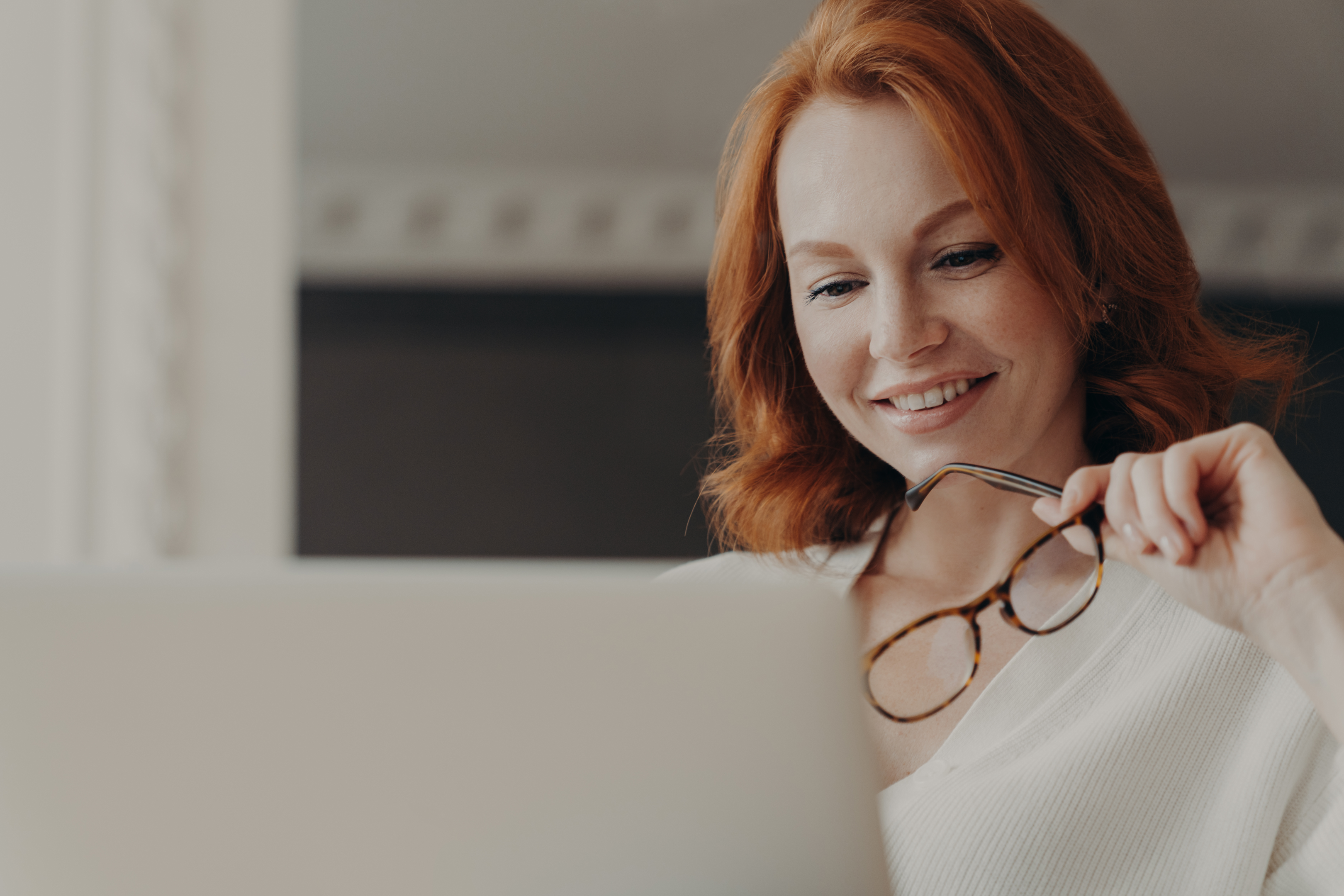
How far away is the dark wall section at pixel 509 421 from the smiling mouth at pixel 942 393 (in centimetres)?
117

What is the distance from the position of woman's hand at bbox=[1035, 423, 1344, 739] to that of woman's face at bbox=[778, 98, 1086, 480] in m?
0.29

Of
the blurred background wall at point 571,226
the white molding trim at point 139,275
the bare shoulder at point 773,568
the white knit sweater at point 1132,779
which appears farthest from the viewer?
the blurred background wall at point 571,226

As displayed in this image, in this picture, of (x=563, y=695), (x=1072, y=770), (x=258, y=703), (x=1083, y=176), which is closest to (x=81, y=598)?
(x=258, y=703)

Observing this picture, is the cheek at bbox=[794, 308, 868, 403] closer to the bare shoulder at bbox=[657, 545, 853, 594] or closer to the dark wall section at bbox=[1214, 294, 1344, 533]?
the bare shoulder at bbox=[657, 545, 853, 594]

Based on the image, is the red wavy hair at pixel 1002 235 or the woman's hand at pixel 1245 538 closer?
the woman's hand at pixel 1245 538

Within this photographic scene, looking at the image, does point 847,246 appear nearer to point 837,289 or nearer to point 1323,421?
point 837,289

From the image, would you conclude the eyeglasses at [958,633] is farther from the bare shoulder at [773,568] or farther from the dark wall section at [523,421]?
the dark wall section at [523,421]

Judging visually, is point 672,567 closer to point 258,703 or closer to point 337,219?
point 258,703

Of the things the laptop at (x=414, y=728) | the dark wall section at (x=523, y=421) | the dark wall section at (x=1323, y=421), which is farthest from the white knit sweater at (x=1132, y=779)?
the dark wall section at (x=1323, y=421)

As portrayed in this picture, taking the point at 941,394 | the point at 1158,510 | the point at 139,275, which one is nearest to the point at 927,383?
the point at 941,394

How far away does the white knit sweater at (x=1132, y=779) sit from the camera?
32.2 inches

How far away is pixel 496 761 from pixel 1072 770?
0.61 m

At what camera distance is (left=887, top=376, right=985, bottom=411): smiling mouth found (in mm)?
1005

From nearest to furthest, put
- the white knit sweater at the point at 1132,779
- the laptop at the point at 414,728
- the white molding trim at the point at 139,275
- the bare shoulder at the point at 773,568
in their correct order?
1. the laptop at the point at 414,728
2. the white knit sweater at the point at 1132,779
3. the bare shoulder at the point at 773,568
4. the white molding trim at the point at 139,275
